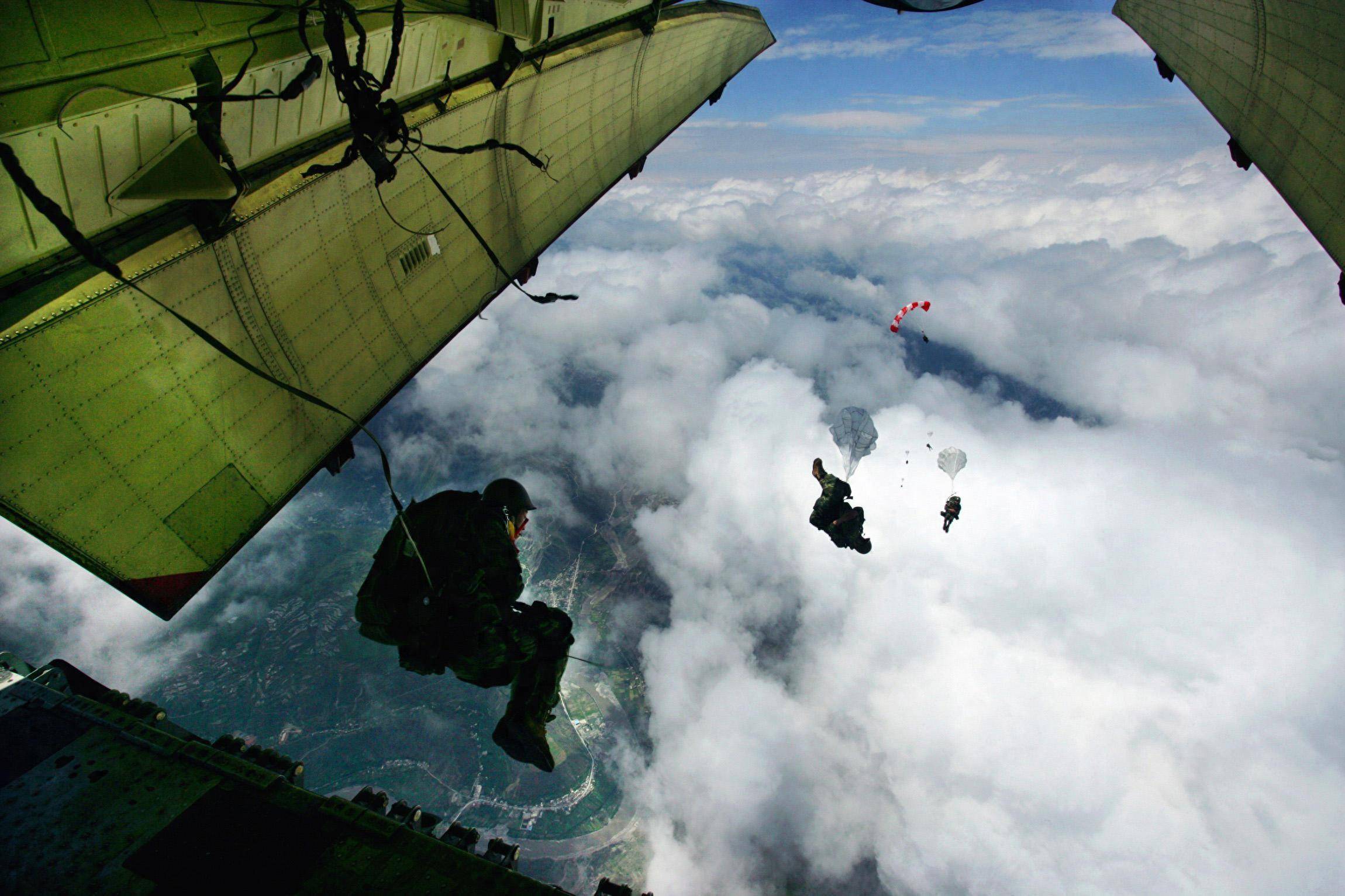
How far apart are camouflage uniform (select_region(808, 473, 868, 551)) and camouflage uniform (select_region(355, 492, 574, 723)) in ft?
43.8

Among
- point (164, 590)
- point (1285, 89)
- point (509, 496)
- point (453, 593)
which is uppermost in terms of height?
point (1285, 89)

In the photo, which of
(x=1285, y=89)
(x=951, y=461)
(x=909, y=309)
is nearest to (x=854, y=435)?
(x=909, y=309)

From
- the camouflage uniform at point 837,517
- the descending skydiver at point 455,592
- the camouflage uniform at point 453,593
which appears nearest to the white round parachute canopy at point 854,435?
the camouflage uniform at point 837,517

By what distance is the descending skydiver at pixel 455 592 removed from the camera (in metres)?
5.00

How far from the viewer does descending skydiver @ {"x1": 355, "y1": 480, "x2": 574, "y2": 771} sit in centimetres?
500

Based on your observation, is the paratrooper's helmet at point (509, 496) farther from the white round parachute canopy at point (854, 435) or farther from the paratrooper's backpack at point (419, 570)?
the white round parachute canopy at point (854, 435)

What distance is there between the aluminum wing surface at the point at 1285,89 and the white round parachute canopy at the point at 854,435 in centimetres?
1283

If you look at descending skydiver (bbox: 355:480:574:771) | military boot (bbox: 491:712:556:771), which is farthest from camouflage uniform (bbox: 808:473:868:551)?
descending skydiver (bbox: 355:480:574:771)

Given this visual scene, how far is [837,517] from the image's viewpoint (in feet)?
56.3

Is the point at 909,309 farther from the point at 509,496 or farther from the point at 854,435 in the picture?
the point at 509,496

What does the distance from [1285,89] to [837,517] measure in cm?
1331

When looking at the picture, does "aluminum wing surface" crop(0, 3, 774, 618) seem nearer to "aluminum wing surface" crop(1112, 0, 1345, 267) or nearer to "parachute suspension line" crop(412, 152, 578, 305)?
"parachute suspension line" crop(412, 152, 578, 305)

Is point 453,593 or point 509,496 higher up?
point 509,496

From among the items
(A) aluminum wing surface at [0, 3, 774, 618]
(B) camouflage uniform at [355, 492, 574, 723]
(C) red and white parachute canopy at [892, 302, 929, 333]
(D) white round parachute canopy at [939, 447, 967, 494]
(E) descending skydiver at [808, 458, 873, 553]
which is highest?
(A) aluminum wing surface at [0, 3, 774, 618]
